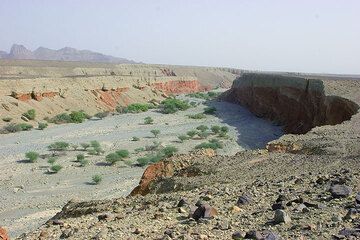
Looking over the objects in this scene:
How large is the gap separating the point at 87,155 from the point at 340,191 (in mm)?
23756

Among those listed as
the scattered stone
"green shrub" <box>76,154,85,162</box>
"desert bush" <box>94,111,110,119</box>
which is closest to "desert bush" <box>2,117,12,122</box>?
"desert bush" <box>94,111,110,119</box>

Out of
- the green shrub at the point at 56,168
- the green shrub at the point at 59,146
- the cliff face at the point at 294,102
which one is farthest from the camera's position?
the green shrub at the point at 59,146

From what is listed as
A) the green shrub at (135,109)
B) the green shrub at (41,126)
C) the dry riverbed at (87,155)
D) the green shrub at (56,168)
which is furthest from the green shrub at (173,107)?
the green shrub at (56,168)

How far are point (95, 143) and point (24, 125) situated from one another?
1064 cm

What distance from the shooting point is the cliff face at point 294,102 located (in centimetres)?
3147

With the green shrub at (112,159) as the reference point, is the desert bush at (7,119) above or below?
below

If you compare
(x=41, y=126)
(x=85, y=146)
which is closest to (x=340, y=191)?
(x=85, y=146)

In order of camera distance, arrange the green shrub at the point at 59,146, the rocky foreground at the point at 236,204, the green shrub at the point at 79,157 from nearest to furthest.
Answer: the rocky foreground at the point at 236,204 < the green shrub at the point at 79,157 < the green shrub at the point at 59,146

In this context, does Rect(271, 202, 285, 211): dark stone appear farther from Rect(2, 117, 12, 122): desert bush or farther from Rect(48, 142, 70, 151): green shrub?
Rect(2, 117, 12, 122): desert bush

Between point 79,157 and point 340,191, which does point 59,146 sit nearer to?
point 79,157

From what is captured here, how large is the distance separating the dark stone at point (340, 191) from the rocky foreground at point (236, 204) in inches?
0.6

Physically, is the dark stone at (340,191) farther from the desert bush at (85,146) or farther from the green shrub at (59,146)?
the green shrub at (59,146)

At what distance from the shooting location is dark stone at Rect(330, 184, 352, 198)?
7.86 meters

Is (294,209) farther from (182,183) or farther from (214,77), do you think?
(214,77)
